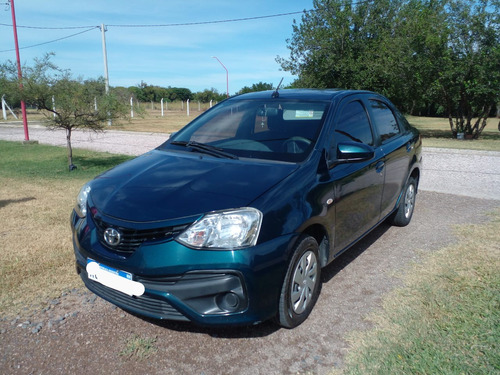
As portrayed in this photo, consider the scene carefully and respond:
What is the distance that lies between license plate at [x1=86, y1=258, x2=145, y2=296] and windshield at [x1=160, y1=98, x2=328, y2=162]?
1.26 meters

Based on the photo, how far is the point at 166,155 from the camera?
3.59 m

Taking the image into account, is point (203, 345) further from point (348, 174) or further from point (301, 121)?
point (301, 121)

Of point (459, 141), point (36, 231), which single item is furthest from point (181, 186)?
point (459, 141)

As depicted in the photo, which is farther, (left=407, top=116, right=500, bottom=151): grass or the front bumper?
(left=407, top=116, right=500, bottom=151): grass

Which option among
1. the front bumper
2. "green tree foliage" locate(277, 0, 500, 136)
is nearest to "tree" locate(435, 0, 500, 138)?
"green tree foliage" locate(277, 0, 500, 136)

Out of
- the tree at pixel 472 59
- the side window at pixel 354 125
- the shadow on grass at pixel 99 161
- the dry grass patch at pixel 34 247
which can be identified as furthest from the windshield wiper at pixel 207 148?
the tree at pixel 472 59

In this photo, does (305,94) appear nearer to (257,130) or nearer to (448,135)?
(257,130)

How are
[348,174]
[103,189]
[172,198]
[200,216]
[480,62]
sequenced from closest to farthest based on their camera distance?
[200,216] < [172,198] < [103,189] < [348,174] < [480,62]

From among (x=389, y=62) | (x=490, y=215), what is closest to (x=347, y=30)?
(x=389, y=62)

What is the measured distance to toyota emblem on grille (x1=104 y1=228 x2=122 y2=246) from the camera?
2.60m

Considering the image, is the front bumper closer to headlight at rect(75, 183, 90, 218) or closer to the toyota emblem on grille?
the toyota emblem on grille

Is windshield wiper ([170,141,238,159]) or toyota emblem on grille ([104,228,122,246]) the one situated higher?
windshield wiper ([170,141,238,159])

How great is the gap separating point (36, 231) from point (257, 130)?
3164 millimetres

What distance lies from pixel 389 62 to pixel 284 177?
18.3 meters
